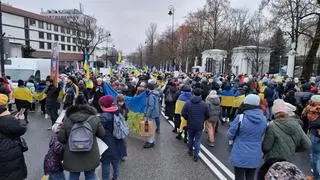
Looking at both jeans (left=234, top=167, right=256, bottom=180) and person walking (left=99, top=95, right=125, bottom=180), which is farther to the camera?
person walking (left=99, top=95, right=125, bottom=180)

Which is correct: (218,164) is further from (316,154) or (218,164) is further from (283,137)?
(283,137)

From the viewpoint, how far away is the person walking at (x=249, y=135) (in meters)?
4.57

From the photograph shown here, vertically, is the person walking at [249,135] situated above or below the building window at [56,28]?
below

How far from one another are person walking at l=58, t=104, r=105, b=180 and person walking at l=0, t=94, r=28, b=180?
0.57 m

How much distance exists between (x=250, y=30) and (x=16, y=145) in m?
46.5

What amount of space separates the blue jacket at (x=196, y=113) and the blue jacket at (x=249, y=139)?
2.17 metres

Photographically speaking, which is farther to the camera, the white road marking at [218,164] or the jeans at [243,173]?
the white road marking at [218,164]

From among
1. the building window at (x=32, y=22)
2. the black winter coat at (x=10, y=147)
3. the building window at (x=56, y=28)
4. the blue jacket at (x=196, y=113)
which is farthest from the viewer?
the building window at (x=56, y=28)

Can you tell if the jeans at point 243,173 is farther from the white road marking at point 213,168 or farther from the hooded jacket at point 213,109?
the hooded jacket at point 213,109

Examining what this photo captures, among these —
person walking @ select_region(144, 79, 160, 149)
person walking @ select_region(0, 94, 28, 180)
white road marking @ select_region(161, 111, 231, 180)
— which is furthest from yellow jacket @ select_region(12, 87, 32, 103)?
person walking @ select_region(0, 94, 28, 180)

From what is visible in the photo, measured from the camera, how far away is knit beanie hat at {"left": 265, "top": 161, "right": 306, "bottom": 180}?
2.52 m

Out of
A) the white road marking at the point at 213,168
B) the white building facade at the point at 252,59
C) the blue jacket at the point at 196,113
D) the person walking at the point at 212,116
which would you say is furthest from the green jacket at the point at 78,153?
the white building facade at the point at 252,59

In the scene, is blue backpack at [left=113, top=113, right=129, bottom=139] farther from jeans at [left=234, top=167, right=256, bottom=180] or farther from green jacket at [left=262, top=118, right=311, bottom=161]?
green jacket at [left=262, top=118, right=311, bottom=161]

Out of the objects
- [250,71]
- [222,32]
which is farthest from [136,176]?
[222,32]
